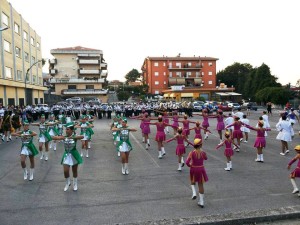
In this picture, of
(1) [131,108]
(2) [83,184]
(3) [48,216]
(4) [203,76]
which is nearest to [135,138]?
(2) [83,184]

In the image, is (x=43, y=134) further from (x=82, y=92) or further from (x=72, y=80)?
(x=72, y=80)

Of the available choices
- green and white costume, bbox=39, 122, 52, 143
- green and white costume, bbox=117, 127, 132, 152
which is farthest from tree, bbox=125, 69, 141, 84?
green and white costume, bbox=117, 127, 132, 152

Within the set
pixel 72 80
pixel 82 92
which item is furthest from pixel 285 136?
pixel 72 80

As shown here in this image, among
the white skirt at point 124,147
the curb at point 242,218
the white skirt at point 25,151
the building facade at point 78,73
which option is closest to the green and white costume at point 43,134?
the white skirt at point 25,151

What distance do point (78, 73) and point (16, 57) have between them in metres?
36.3

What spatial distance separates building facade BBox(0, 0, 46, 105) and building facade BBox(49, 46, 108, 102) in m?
20.8

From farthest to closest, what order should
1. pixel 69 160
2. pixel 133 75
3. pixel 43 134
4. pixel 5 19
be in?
1. pixel 133 75
2. pixel 5 19
3. pixel 43 134
4. pixel 69 160

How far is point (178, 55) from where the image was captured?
81500mm

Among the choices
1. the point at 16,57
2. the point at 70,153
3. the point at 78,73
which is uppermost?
the point at 78,73

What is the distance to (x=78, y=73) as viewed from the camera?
242 ft

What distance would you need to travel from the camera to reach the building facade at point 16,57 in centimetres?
3234

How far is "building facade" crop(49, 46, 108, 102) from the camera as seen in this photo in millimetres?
69750

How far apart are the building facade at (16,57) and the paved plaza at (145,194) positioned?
77.2 feet

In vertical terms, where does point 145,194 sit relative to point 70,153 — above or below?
below
